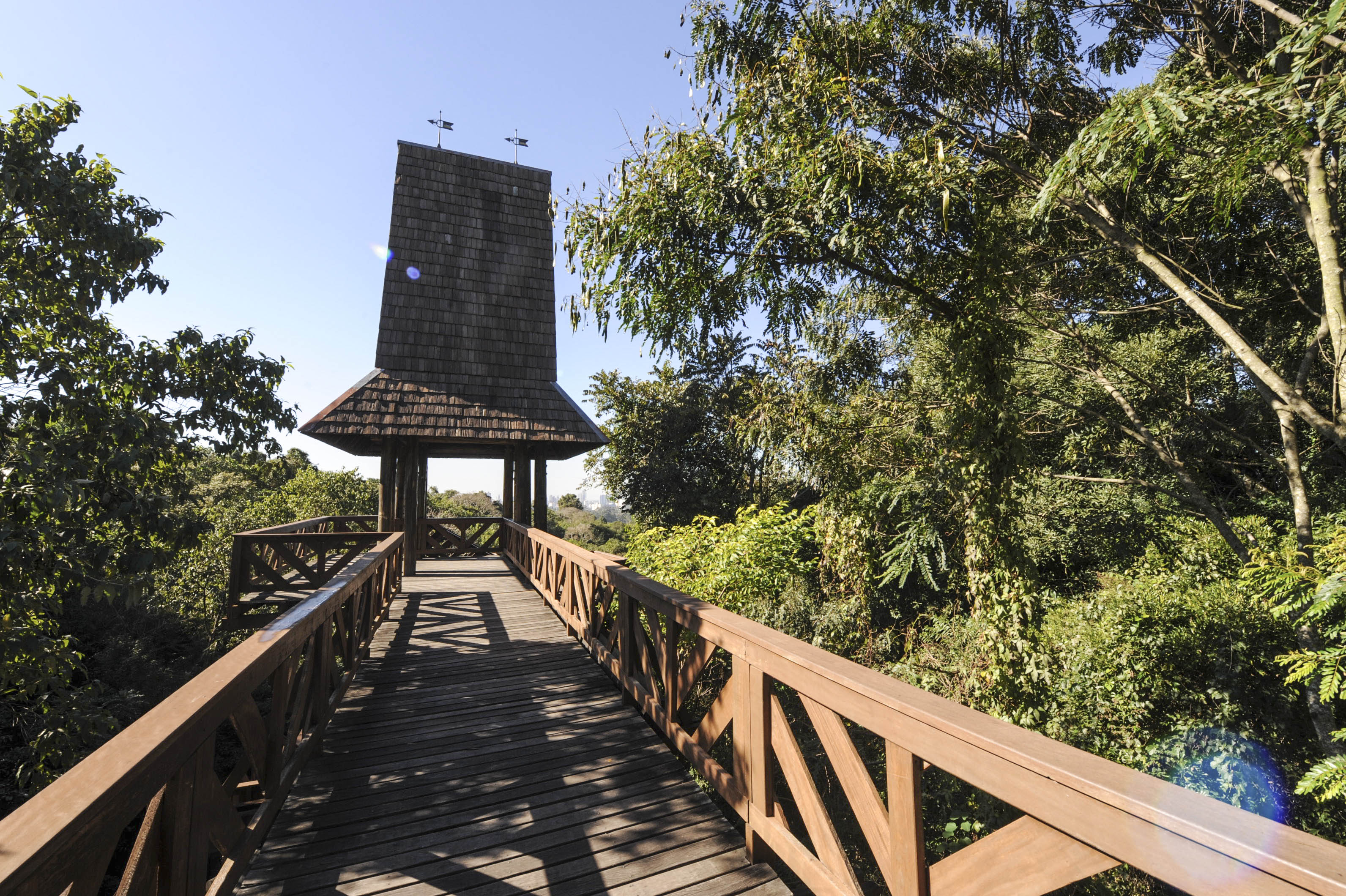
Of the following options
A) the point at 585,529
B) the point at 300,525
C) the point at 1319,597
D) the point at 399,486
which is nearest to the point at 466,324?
the point at 399,486

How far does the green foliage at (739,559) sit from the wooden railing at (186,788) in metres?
4.10

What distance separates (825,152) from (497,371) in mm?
7148

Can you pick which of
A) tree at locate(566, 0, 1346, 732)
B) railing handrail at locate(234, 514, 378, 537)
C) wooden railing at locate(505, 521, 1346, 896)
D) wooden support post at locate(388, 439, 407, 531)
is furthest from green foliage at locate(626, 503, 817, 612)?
wooden support post at locate(388, 439, 407, 531)

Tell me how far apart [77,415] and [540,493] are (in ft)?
24.3

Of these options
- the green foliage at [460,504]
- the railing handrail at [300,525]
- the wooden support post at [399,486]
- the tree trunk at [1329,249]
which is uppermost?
the tree trunk at [1329,249]

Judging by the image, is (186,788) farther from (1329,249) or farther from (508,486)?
(508,486)

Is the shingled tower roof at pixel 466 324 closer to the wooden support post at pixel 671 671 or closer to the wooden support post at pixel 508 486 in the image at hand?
the wooden support post at pixel 508 486

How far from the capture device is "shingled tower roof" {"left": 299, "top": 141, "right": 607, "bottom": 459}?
980 centimetres

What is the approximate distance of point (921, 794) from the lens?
1.68m

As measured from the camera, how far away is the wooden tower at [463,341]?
9797 millimetres

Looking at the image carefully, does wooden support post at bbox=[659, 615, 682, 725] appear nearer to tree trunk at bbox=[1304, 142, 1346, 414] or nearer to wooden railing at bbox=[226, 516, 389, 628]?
wooden railing at bbox=[226, 516, 389, 628]

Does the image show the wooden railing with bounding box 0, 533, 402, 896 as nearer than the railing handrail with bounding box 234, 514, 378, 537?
Yes

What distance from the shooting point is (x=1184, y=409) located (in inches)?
341

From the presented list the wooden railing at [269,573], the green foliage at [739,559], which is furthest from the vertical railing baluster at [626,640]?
the wooden railing at [269,573]
